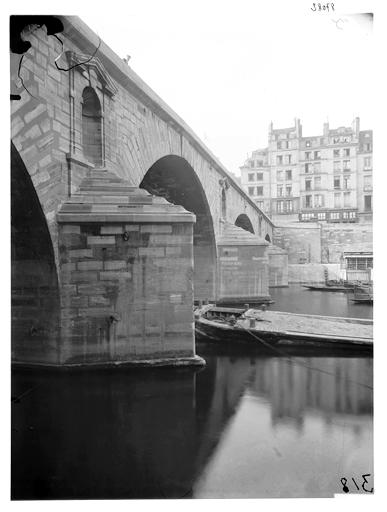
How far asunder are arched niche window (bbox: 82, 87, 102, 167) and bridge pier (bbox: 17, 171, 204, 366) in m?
0.50

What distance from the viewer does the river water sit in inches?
178

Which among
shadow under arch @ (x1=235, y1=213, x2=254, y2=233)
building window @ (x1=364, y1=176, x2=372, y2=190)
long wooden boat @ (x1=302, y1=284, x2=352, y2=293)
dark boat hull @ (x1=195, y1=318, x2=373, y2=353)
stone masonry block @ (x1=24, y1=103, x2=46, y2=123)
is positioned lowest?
dark boat hull @ (x1=195, y1=318, x2=373, y2=353)

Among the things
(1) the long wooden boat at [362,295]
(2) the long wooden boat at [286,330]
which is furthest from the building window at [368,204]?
(1) the long wooden boat at [362,295]

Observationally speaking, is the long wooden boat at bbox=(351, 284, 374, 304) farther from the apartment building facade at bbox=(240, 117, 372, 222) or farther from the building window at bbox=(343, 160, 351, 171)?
the building window at bbox=(343, 160, 351, 171)

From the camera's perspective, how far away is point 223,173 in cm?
1830

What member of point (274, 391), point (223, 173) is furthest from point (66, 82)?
point (223, 173)

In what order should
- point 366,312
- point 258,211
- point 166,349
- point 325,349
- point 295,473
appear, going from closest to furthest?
point 295,473 < point 166,349 < point 325,349 < point 366,312 < point 258,211

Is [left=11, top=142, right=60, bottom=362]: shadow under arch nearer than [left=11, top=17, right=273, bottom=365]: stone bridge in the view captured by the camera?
No

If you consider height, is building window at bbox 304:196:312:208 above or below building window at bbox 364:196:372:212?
above

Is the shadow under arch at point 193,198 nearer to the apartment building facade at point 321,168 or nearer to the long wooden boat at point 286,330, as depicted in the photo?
the apartment building facade at point 321,168

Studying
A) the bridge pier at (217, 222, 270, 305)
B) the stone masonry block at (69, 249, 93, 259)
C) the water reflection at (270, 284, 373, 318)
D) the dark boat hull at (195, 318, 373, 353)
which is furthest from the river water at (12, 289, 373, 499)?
the bridge pier at (217, 222, 270, 305)

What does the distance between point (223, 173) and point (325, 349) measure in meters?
10.6

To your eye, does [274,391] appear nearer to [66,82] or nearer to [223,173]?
[66,82]

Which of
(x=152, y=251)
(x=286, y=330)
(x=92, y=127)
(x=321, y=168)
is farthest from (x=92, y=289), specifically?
(x=321, y=168)
